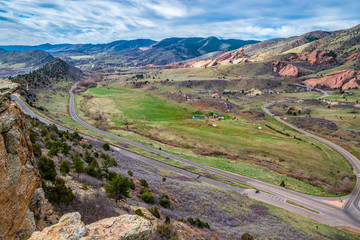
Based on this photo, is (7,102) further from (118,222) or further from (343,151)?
(343,151)

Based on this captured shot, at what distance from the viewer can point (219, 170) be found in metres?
57.6

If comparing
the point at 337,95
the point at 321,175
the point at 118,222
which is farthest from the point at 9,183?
the point at 337,95

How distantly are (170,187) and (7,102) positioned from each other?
28626mm

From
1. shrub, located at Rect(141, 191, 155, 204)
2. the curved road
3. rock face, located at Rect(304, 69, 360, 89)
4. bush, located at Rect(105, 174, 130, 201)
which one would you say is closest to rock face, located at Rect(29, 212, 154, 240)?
bush, located at Rect(105, 174, 130, 201)

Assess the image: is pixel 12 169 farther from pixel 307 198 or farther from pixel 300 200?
pixel 307 198

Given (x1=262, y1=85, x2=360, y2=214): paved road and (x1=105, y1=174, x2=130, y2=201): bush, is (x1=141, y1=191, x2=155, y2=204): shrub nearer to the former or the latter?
(x1=105, y1=174, x2=130, y2=201): bush

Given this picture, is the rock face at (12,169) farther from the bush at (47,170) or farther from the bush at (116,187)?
the bush at (116,187)

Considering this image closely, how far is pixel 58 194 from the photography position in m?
16.7

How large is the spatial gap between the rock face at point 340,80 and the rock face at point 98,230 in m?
210

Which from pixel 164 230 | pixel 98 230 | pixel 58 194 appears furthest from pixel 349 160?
pixel 58 194

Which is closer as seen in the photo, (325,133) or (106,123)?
(325,133)

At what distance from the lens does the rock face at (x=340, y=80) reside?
160 metres

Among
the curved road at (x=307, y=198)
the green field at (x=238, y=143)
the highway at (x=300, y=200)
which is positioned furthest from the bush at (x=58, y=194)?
the green field at (x=238, y=143)

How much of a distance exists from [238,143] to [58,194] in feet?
221
